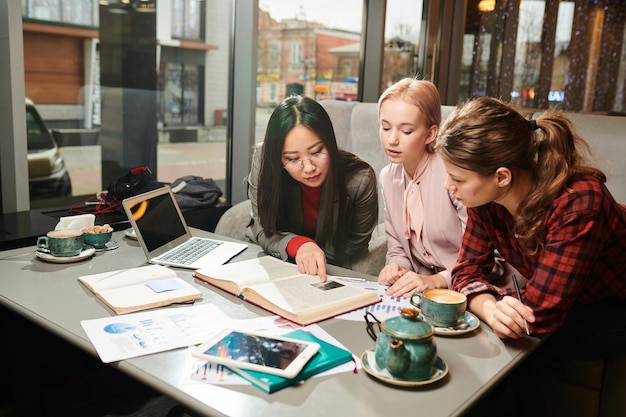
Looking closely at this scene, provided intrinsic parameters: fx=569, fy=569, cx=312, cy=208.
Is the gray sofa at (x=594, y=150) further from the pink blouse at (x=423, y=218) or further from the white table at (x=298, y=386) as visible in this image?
the white table at (x=298, y=386)

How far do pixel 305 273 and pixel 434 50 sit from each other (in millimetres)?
2979

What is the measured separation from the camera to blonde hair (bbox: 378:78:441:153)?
1.82 m

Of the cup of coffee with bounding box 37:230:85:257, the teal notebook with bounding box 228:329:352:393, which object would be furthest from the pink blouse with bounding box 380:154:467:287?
the cup of coffee with bounding box 37:230:85:257

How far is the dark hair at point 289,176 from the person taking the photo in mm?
2016

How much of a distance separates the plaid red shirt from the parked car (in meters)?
2.01

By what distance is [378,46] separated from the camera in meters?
3.63

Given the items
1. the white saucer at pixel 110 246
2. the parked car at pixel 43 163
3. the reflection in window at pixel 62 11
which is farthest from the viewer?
the parked car at pixel 43 163

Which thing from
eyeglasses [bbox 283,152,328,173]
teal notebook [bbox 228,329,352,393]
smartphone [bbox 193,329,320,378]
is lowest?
teal notebook [bbox 228,329,352,393]

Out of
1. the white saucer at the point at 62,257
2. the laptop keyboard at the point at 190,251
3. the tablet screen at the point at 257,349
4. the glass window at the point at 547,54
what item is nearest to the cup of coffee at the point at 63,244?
the white saucer at the point at 62,257

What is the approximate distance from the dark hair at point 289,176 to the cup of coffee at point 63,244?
2.07 feet

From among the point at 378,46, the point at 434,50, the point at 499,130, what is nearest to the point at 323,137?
the point at 499,130

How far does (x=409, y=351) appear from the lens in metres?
1.04

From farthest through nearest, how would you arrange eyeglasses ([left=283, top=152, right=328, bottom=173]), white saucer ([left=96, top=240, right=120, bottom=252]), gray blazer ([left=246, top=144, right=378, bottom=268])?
gray blazer ([left=246, top=144, right=378, bottom=268]) → eyeglasses ([left=283, top=152, right=328, bottom=173]) → white saucer ([left=96, top=240, right=120, bottom=252])

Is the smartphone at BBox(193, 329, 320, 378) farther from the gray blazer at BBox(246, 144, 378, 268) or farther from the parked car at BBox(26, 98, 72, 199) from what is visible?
the parked car at BBox(26, 98, 72, 199)
